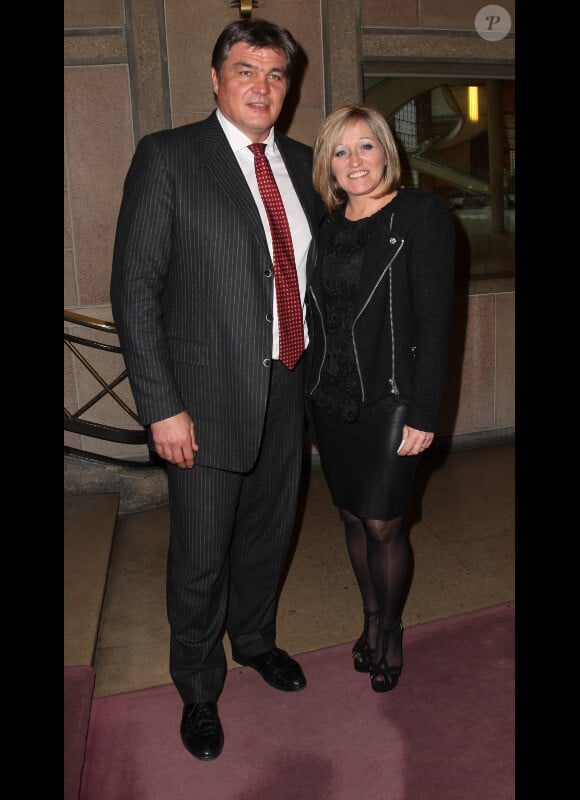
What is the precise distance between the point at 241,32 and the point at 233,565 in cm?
170

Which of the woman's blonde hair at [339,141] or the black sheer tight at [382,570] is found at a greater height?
the woman's blonde hair at [339,141]

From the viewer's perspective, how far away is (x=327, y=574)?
11.3ft

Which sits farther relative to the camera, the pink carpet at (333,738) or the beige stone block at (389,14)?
the beige stone block at (389,14)

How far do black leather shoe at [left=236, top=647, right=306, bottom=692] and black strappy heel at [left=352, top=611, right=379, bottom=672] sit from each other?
21 centimetres

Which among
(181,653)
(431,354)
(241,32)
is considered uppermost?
(241,32)

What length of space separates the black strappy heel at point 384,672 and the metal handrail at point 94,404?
6.02 ft

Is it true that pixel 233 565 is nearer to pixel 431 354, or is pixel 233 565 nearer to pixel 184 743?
pixel 184 743

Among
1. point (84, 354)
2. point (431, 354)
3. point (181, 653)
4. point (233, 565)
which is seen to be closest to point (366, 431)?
point (431, 354)

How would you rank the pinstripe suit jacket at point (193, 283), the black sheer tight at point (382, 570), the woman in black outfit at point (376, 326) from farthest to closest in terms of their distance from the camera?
the black sheer tight at point (382, 570) < the woman in black outfit at point (376, 326) < the pinstripe suit jacket at point (193, 283)

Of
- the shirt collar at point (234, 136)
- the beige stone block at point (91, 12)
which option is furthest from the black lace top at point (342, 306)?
the beige stone block at point (91, 12)

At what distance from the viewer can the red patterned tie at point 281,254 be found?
219cm

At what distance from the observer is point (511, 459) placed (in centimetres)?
488

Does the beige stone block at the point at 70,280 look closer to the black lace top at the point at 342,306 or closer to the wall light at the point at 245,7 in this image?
the wall light at the point at 245,7

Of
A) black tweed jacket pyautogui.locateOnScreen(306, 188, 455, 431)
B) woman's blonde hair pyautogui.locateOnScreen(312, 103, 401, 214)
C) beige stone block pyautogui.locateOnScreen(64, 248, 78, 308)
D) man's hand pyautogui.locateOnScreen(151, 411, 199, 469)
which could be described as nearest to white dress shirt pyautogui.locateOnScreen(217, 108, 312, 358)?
woman's blonde hair pyautogui.locateOnScreen(312, 103, 401, 214)
